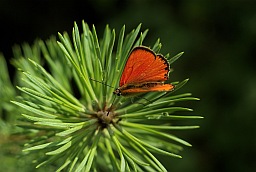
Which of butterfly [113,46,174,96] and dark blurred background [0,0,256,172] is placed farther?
dark blurred background [0,0,256,172]

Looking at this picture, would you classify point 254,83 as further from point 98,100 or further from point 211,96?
point 98,100

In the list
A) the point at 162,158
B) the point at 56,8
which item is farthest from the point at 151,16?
the point at 162,158

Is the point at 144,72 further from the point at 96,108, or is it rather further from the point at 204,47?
the point at 204,47

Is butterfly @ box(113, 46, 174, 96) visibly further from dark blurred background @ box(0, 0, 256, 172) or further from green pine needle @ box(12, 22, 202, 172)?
dark blurred background @ box(0, 0, 256, 172)

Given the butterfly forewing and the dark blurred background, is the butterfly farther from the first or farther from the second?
the dark blurred background

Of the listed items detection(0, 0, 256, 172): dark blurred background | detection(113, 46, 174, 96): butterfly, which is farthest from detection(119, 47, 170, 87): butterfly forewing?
detection(0, 0, 256, 172): dark blurred background

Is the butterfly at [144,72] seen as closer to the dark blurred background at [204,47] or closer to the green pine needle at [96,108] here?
the green pine needle at [96,108]
